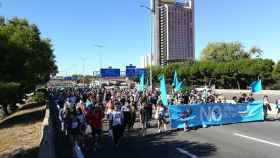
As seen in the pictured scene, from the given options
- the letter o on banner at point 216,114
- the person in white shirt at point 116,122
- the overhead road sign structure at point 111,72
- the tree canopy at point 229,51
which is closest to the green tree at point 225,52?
the tree canopy at point 229,51

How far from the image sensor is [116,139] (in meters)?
15.1

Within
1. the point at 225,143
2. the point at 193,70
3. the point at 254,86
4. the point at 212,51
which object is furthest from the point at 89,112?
the point at 212,51

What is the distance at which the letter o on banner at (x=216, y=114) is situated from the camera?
22.0 meters

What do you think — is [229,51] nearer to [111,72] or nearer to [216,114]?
[111,72]

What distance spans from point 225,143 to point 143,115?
5.54 meters

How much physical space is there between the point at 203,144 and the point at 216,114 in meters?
7.17

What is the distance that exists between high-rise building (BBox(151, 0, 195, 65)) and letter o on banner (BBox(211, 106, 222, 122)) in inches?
2154

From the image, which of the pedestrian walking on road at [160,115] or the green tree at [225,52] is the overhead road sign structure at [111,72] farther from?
the pedestrian walking on road at [160,115]

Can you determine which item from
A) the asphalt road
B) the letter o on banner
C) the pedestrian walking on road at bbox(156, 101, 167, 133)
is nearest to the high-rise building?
the letter o on banner

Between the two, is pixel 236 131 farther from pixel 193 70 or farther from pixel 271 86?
pixel 193 70

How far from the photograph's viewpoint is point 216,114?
2209 cm

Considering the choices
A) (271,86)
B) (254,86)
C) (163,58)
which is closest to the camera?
(254,86)

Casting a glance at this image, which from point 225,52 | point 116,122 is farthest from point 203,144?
point 225,52

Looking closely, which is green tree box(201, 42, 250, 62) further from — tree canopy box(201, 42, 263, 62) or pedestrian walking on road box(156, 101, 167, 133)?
pedestrian walking on road box(156, 101, 167, 133)
